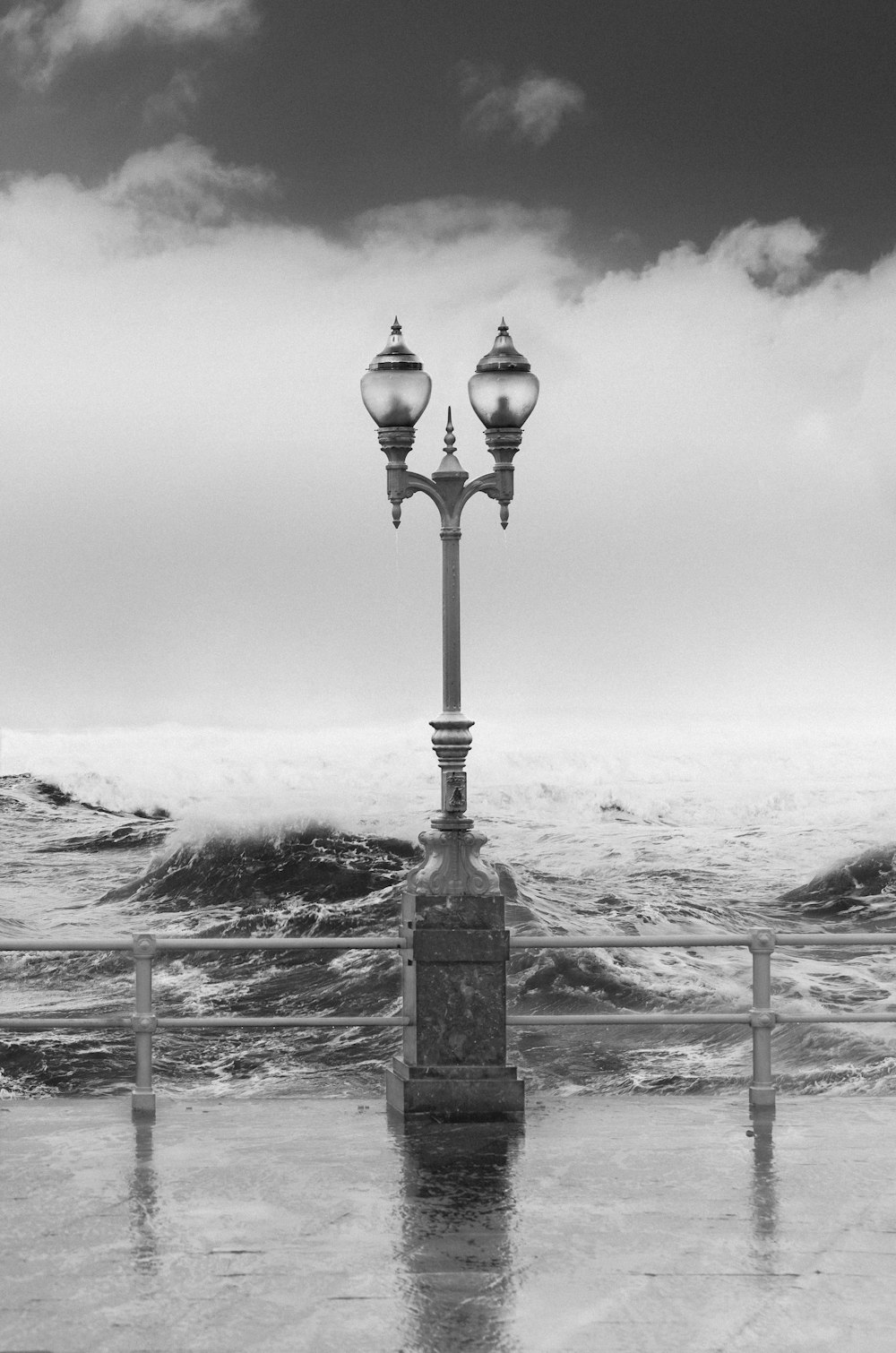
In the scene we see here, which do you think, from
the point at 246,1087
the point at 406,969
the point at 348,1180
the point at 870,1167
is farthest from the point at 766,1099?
the point at 246,1087

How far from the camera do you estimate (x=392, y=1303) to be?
277 inches

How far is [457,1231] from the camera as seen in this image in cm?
812

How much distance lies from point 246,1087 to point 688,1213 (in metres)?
30.4

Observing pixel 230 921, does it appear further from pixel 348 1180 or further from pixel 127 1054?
pixel 348 1180

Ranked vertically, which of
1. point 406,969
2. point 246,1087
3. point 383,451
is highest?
point 383,451

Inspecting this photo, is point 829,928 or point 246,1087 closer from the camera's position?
point 246,1087

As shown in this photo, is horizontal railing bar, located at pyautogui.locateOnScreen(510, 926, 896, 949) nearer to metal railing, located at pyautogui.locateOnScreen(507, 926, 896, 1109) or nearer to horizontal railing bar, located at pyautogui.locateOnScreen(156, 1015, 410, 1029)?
metal railing, located at pyautogui.locateOnScreen(507, 926, 896, 1109)

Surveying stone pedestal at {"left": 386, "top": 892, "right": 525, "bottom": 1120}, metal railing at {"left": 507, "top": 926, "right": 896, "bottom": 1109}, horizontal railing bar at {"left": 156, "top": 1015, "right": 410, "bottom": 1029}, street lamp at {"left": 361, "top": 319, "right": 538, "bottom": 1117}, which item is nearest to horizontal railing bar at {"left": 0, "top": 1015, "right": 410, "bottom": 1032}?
horizontal railing bar at {"left": 156, "top": 1015, "right": 410, "bottom": 1029}

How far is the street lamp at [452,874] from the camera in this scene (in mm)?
10781

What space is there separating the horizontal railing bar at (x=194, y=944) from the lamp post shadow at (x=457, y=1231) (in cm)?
110

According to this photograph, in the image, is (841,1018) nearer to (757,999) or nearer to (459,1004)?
(757,999)

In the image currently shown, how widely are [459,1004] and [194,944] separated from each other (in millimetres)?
1652

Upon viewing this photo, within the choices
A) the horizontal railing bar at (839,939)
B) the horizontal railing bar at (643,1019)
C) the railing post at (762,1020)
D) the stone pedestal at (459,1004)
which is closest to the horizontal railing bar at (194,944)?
the stone pedestal at (459,1004)

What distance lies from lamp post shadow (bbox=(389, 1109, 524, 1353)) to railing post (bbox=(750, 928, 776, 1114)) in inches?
60.8
